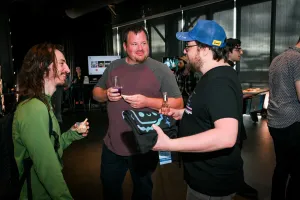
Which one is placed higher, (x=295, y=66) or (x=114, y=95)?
(x=295, y=66)

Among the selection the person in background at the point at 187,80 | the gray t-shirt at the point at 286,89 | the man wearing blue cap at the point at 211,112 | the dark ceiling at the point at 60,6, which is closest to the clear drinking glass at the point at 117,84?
the man wearing blue cap at the point at 211,112

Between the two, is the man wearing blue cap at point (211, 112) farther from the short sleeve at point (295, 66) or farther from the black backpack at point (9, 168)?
the short sleeve at point (295, 66)

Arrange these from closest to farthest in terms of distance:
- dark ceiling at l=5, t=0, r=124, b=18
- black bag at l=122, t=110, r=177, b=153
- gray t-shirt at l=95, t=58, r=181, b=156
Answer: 1. black bag at l=122, t=110, r=177, b=153
2. gray t-shirt at l=95, t=58, r=181, b=156
3. dark ceiling at l=5, t=0, r=124, b=18

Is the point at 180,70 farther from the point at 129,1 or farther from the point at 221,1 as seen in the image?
the point at 129,1

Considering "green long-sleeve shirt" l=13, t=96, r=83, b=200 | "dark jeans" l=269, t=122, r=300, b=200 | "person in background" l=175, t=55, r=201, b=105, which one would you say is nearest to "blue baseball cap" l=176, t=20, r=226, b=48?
"green long-sleeve shirt" l=13, t=96, r=83, b=200

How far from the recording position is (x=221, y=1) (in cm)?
788

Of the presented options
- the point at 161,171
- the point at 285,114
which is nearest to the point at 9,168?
the point at 285,114

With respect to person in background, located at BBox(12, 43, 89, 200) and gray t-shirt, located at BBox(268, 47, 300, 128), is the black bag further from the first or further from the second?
gray t-shirt, located at BBox(268, 47, 300, 128)

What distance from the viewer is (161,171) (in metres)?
3.74

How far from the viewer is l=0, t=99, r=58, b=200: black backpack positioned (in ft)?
4.15

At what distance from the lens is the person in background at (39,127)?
1.28 metres

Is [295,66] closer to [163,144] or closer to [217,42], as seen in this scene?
[217,42]

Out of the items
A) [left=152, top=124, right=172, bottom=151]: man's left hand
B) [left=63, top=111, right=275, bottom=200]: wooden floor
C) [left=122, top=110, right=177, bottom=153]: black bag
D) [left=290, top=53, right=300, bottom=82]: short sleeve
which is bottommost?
[left=63, top=111, right=275, bottom=200]: wooden floor

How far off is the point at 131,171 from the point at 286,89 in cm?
142
